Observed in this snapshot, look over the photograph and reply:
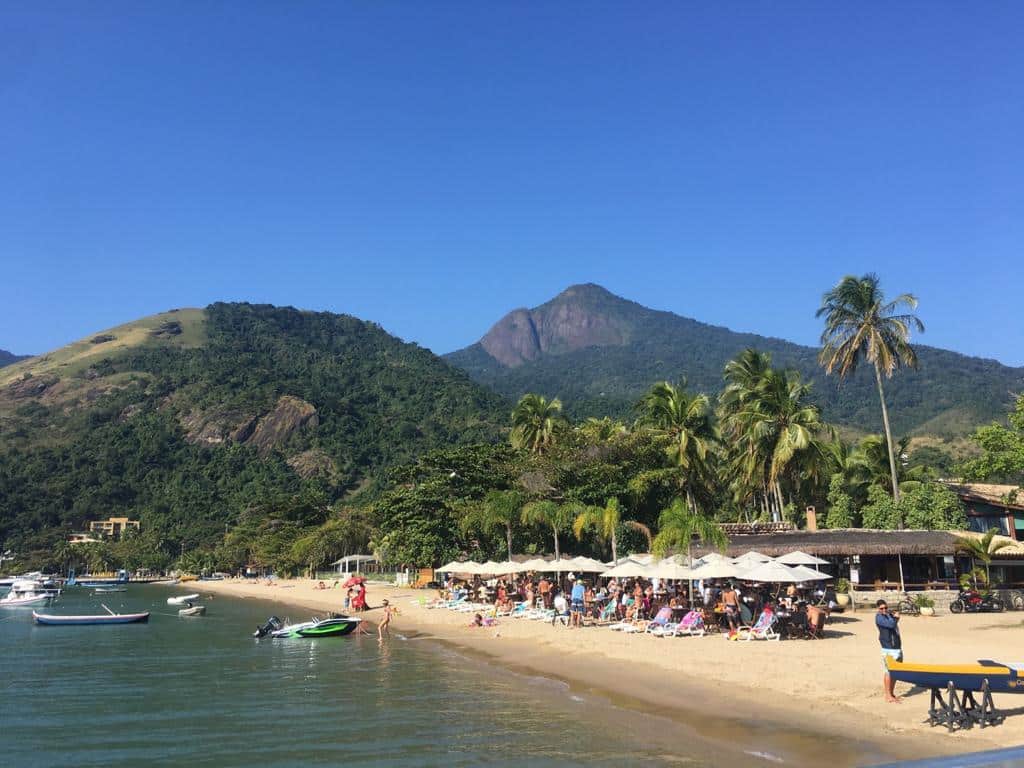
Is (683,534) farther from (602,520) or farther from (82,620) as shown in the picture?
(82,620)

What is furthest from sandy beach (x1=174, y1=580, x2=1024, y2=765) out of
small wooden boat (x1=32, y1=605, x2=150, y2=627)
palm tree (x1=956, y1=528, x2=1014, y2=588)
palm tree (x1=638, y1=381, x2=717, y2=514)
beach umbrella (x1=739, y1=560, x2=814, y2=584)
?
small wooden boat (x1=32, y1=605, x2=150, y2=627)

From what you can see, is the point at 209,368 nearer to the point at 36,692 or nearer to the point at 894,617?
the point at 36,692

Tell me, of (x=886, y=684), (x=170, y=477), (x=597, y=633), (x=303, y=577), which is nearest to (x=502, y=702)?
(x=886, y=684)

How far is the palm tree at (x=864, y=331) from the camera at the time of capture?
35.6 metres

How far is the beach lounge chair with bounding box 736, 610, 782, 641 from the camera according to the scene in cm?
1884

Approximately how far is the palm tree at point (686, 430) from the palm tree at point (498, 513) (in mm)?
8076

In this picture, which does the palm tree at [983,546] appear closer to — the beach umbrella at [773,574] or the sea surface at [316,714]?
the beach umbrella at [773,574]

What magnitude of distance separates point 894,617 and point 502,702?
287 inches

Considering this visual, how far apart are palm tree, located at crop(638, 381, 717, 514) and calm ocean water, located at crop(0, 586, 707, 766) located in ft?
59.2

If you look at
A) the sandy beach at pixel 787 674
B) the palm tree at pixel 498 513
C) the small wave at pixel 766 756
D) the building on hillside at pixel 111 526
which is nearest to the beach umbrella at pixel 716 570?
the sandy beach at pixel 787 674

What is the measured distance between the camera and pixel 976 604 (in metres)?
25.6

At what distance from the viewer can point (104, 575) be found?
113 metres

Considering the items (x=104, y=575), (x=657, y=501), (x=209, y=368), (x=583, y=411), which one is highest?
(x=209, y=368)

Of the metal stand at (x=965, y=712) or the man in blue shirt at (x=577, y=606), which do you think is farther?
the man in blue shirt at (x=577, y=606)
